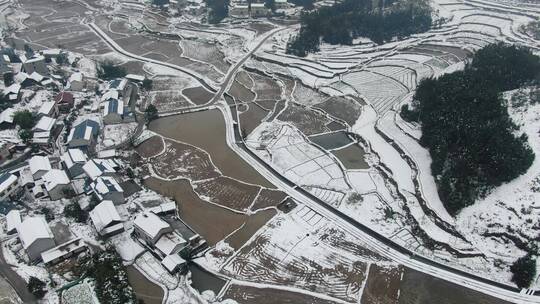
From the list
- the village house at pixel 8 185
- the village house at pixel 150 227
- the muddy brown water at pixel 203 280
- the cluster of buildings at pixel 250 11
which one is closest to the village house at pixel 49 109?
the village house at pixel 8 185

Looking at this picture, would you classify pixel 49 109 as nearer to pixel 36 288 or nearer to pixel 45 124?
pixel 45 124

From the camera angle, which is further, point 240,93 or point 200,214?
point 240,93

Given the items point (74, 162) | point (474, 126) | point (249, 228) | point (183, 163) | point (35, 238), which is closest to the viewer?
point (35, 238)

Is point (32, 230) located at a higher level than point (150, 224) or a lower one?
higher

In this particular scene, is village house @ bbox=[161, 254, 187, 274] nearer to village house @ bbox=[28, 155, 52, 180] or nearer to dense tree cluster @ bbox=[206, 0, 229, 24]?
village house @ bbox=[28, 155, 52, 180]

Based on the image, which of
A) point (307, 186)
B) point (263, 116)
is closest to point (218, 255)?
point (307, 186)

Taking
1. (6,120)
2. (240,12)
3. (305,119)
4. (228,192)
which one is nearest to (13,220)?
(6,120)

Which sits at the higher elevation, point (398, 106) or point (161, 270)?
point (398, 106)

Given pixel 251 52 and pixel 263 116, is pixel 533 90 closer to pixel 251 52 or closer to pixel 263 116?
pixel 263 116
